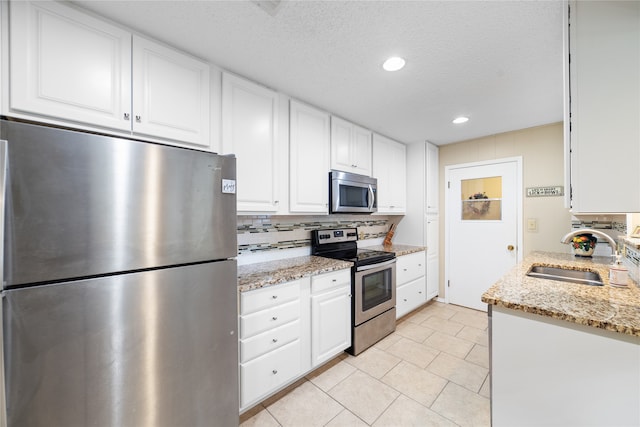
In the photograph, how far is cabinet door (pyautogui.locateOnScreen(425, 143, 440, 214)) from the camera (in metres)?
3.48

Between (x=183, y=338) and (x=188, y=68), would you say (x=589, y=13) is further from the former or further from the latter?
(x=183, y=338)

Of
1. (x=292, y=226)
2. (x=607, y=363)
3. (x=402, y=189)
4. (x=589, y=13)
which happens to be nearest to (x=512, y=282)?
(x=607, y=363)

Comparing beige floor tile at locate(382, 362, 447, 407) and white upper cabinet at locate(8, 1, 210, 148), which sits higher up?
white upper cabinet at locate(8, 1, 210, 148)

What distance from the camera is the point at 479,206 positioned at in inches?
132

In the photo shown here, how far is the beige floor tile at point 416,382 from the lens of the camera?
183 centimetres

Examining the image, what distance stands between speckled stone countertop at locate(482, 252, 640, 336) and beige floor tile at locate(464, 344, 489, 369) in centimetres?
111

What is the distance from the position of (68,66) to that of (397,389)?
9.11 feet

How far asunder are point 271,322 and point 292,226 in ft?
3.53

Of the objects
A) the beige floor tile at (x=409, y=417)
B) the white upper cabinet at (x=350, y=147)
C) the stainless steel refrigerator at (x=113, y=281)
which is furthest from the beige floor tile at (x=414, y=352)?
the white upper cabinet at (x=350, y=147)

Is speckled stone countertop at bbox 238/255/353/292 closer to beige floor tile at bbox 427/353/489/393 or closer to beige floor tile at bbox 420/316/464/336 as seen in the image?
beige floor tile at bbox 427/353/489/393

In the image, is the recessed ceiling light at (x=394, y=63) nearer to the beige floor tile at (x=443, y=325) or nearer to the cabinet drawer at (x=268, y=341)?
the cabinet drawer at (x=268, y=341)

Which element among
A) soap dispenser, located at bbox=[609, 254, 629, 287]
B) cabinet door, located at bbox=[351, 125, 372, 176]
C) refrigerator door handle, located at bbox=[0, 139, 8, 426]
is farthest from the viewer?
cabinet door, located at bbox=[351, 125, 372, 176]

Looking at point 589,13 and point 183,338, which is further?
point 183,338

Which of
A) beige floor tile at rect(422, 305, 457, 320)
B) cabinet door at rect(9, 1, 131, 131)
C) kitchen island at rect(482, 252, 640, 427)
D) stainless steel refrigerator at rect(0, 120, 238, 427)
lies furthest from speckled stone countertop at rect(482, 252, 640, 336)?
cabinet door at rect(9, 1, 131, 131)
